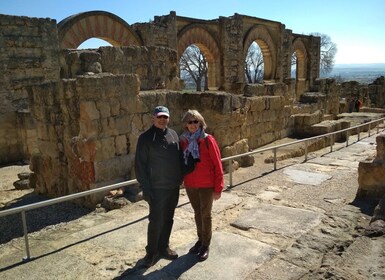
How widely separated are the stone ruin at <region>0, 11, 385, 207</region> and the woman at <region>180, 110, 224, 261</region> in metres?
2.41

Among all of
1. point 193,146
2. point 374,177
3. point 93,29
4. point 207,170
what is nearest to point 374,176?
point 374,177

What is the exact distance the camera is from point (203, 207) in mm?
3305

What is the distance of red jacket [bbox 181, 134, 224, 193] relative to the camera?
3270 mm

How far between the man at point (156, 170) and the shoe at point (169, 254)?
4.7 inches

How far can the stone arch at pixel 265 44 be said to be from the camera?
20.9 meters

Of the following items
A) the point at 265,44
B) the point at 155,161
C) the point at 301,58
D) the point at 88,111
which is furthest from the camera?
the point at 301,58

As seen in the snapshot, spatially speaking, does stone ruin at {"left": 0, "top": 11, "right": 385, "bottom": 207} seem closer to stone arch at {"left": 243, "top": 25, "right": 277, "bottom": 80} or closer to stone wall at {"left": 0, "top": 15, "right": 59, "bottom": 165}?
stone wall at {"left": 0, "top": 15, "right": 59, "bottom": 165}

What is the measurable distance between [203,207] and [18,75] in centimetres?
987

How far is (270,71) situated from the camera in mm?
24109

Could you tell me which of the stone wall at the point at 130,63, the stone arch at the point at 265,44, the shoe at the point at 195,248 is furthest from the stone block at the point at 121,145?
the stone arch at the point at 265,44

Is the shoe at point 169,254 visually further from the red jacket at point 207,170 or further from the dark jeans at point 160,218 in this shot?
the red jacket at point 207,170

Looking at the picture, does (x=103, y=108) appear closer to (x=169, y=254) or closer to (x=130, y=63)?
(x=130, y=63)

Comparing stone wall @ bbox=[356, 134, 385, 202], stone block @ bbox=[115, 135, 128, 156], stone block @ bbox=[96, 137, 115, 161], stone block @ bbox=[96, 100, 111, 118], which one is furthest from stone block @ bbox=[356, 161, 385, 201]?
stone block @ bbox=[96, 100, 111, 118]

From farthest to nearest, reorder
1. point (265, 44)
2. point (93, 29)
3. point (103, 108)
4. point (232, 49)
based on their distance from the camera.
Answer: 1. point (265, 44)
2. point (232, 49)
3. point (93, 29)
4. point (103, 108)
